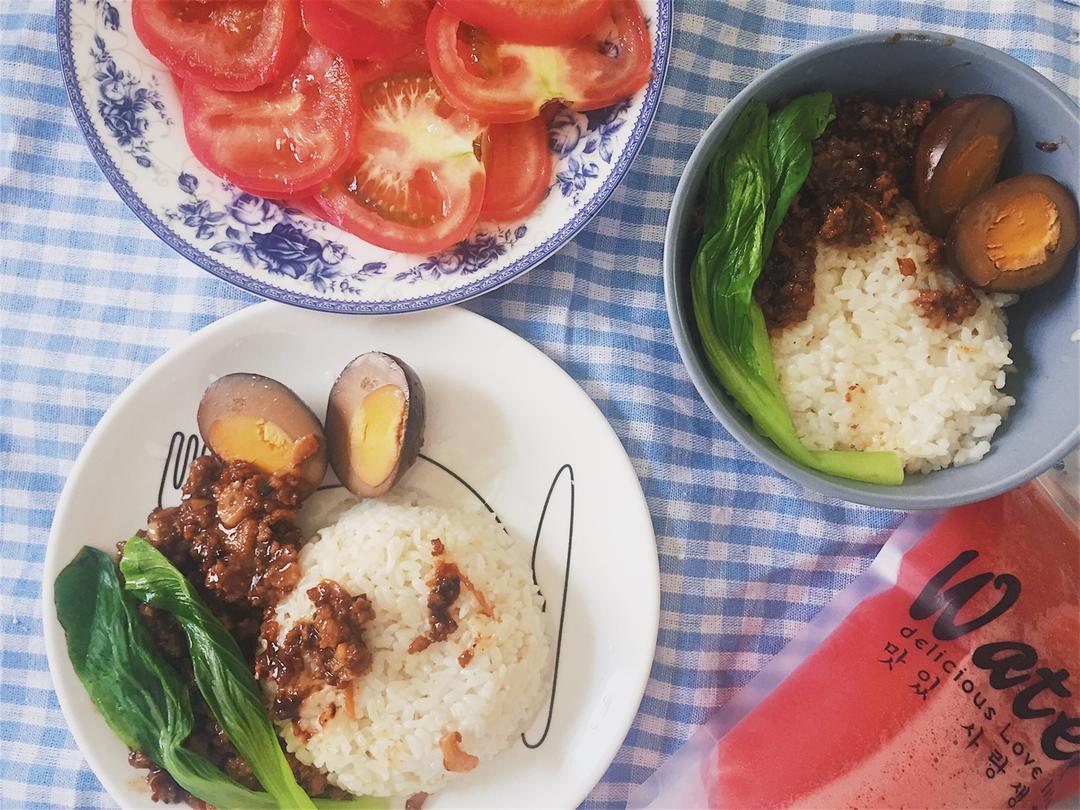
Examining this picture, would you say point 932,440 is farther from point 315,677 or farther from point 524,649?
point 315,677

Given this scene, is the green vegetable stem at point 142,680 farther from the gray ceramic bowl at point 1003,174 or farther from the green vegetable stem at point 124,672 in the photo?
the gray ceramic bowl at point 1003,174

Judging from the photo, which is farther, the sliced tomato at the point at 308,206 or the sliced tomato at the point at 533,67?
the sliced tomato at the point at 308,206

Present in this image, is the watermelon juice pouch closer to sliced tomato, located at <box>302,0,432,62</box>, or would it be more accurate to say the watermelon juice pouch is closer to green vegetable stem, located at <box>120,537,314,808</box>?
green vegetable stem, located at <box>120,537,314,808</box>

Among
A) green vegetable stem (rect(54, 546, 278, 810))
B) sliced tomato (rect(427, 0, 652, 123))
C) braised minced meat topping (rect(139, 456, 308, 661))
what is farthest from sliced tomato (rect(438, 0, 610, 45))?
green vegetable stem (rect(54, 546, 278, 810))

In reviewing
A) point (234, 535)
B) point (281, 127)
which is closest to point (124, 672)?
point (234, 535)

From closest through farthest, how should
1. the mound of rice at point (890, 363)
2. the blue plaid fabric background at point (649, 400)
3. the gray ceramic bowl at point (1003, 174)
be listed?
the gray ceramic bowl at point (1003, 174) < the mound of rice at point (890, 363) < the blue plaid fabric background at point (649, 400)

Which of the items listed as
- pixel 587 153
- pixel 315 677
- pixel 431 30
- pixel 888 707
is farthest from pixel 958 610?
pixel 431 30

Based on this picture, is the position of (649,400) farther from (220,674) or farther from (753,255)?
(220,674)

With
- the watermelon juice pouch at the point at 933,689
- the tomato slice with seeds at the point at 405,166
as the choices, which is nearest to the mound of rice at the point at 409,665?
the watermelon juice pouch at the point at 933,689
